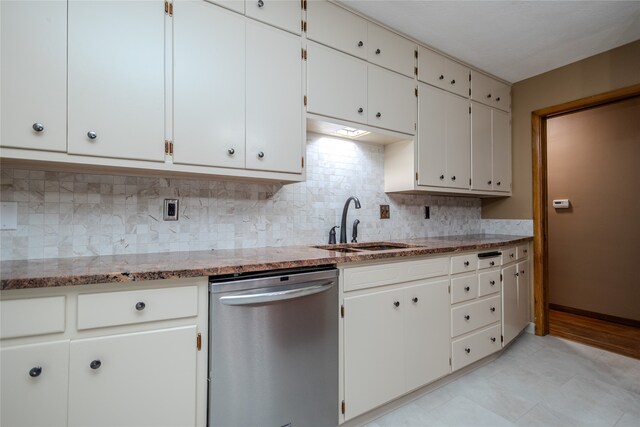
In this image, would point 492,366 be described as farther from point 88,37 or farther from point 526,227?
point 88,37

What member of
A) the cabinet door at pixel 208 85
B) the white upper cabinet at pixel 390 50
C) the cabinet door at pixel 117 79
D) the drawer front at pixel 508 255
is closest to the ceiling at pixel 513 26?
the white upper cabinet at pixel 390 50

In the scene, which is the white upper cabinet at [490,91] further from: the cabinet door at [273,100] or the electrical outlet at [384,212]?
the cabinet door at [273,100]

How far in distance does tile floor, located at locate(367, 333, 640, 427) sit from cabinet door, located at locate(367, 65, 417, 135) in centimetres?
182

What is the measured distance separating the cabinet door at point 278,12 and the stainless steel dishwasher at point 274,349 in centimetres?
137

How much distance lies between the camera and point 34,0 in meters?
1.19

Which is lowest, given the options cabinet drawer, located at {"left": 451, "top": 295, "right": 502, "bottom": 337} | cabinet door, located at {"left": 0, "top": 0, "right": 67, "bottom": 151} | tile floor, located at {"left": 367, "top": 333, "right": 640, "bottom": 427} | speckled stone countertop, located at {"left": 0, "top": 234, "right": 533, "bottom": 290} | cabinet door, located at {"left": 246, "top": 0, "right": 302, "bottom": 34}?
tile floor, located at {"left": 367, "top": 333, "right": 640, "bottom": 427}

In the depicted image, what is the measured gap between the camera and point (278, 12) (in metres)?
1.72

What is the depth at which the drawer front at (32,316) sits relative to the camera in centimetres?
97

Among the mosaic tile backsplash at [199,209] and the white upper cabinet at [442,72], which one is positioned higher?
the white upper cabinet at [442,72]

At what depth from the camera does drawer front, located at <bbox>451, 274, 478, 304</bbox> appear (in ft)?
6.85

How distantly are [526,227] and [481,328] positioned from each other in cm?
132

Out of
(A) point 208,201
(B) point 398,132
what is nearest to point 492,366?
(B) point 398,132

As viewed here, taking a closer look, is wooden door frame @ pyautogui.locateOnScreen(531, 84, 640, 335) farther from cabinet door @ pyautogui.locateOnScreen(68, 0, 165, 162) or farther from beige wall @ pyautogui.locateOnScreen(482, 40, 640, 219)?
cabinet door @ pyautogui.locateOnScreen(68, 0, 165, 162)

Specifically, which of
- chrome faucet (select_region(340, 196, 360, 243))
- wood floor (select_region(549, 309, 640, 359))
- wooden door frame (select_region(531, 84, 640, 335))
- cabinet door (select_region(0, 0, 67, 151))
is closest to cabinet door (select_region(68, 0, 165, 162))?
cabinet door (select_region(0, 0, 67, 151))
